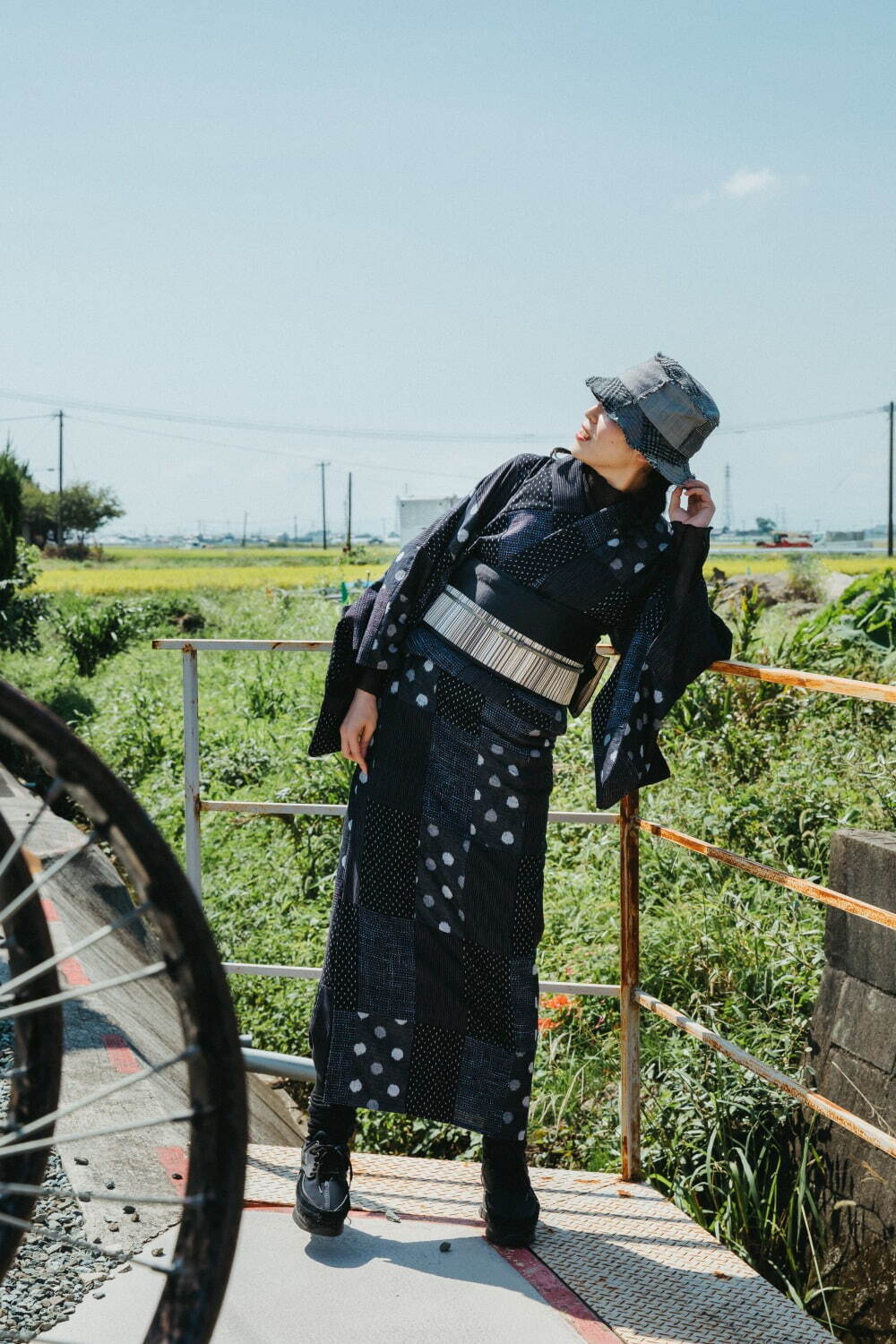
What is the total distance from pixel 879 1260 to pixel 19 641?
12.4 meters

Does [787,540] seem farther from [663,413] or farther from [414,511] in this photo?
[663,413]

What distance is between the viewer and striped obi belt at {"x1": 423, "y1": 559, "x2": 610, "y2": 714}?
81.4 inches

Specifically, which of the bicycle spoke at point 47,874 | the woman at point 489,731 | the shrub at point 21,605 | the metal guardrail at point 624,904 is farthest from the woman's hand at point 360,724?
the shrub at point 21,605

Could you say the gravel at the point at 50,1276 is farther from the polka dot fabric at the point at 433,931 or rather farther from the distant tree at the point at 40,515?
the distant tree at the point at 40,515

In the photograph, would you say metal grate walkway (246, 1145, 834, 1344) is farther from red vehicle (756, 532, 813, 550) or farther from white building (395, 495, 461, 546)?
red vehicle (756, 532, 813, 550)

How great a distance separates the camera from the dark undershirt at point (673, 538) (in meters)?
2.05

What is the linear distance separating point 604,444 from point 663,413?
4.5 inches

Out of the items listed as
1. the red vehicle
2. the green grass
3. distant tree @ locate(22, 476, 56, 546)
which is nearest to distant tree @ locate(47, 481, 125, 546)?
distant tree @ locate(22, 476, 56, 546)

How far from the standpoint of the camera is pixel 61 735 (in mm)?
922

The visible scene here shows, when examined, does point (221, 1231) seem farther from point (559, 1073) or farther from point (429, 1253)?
point (559, 1073)

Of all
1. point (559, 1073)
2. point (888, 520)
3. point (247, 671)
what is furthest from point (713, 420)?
point (888, 520)

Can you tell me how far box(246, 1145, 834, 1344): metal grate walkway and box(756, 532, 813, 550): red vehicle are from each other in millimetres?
59909

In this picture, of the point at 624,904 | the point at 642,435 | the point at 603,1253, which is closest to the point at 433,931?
the point at 624,904

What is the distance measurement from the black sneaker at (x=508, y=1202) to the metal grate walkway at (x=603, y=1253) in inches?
1.2
